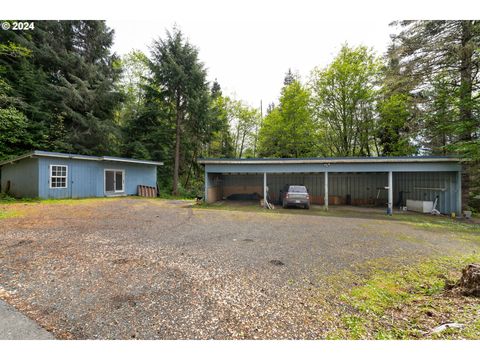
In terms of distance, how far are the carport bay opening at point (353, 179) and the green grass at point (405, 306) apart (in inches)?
314

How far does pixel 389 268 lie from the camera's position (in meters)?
3.87

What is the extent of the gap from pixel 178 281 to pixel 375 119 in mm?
21421

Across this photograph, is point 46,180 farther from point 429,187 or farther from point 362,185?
point 429,187

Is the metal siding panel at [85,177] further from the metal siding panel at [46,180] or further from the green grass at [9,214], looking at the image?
the green grass at [9,214]

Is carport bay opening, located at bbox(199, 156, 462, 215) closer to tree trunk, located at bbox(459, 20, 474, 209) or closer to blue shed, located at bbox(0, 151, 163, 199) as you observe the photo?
tree trunk, located at bbox(459, 20, 474, 209)

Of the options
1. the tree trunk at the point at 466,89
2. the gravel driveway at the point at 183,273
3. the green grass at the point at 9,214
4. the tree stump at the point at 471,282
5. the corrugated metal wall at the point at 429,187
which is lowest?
the gravel driveway at the point at 183,273

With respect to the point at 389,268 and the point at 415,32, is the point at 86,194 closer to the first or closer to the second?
the point at 389,268

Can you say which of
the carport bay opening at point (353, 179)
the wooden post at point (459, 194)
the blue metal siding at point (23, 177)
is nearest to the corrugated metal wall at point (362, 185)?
the carport bay opening at point (353, 179)

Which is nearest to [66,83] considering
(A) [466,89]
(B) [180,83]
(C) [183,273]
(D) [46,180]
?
(B) [180,83]

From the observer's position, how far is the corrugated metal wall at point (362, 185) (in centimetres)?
1091

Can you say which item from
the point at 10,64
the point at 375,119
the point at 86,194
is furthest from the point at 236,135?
the point at 10,64

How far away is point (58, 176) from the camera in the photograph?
11789mm

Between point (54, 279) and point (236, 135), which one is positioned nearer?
point (54, 279)

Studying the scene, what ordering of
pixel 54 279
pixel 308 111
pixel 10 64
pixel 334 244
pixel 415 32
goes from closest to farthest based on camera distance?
pixel 54 279 → pixel 334 244 → pixel 415 32 → pixel 10 64 → pixel 308 111
